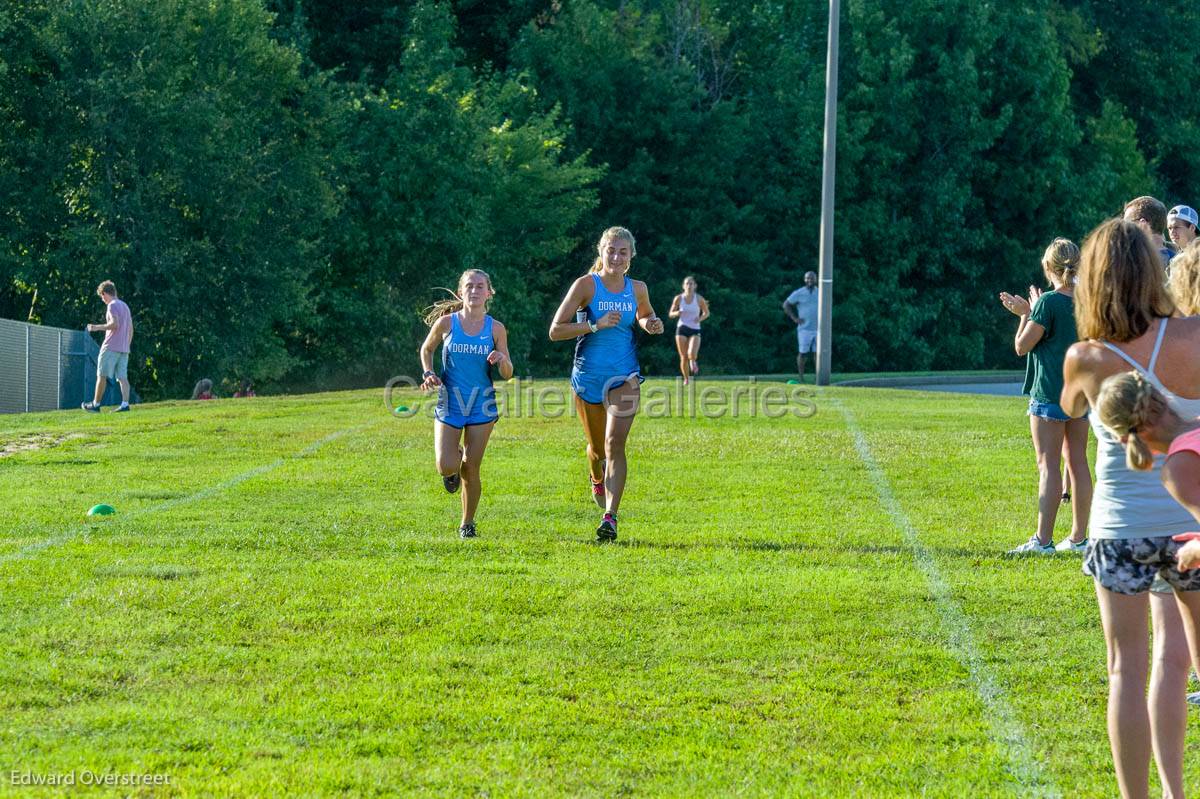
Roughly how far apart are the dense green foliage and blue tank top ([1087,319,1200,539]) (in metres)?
31.7

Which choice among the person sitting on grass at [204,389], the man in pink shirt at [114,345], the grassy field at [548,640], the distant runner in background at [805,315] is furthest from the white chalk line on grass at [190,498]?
the distant runner in background at [805,315]

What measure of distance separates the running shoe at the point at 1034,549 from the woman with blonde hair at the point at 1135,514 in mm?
5172

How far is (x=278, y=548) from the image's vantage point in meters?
10.3

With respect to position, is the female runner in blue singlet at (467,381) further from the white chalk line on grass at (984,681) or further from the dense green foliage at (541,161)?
the dense green foliage at (541,161)

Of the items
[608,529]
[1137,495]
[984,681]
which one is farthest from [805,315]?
[1137,495]

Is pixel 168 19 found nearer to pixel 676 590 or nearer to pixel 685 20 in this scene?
pixel 685 20

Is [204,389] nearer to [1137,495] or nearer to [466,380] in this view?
[466,380]

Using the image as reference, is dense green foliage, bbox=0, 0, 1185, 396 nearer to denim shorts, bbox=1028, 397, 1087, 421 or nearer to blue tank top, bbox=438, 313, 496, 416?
blue tank top, bbox=438, 313, 496, 416

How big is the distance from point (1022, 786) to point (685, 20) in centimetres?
4733

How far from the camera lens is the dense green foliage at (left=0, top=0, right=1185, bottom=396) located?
35.0 metres

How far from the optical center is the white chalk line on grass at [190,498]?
10.0 meters

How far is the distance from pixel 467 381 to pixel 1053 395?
3.91 metres

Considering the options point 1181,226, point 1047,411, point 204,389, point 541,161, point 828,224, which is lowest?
point 204,389

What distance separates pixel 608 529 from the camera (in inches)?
422
